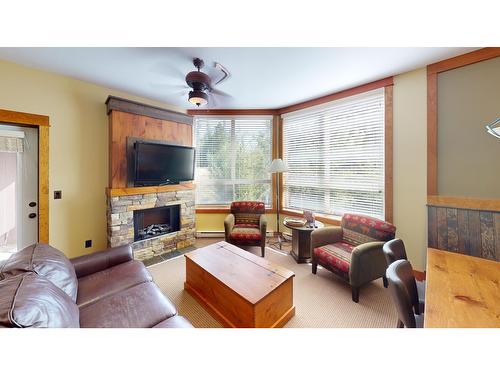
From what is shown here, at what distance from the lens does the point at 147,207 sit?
2924 millimetres

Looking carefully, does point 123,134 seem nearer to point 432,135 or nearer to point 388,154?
point 388,154

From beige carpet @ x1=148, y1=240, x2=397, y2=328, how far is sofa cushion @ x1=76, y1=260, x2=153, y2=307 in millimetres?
542

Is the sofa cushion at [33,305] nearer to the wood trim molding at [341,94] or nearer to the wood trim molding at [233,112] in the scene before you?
the wood trim molding at [233,112]

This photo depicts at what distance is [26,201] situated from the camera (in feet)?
7.44

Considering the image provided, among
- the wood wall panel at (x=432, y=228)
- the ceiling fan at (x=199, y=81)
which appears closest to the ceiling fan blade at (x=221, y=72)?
the ceiling fan at (x=199, y=81)

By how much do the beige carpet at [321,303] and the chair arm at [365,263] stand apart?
213 millimetres

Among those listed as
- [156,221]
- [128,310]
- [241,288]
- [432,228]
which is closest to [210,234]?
[156,221]

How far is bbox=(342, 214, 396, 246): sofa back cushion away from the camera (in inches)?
82.7

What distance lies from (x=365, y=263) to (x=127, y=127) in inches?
145

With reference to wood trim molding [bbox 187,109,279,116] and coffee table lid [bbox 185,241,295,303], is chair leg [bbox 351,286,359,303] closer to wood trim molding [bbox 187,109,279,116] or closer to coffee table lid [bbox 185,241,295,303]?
coffee table lid [bbox 185,241,295,303]

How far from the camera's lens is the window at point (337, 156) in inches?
102
